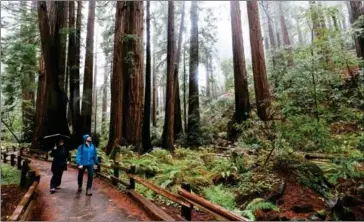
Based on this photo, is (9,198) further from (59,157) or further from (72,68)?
(72,68)

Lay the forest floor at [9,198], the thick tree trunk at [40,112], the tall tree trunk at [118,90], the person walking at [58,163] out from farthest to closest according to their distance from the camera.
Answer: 1. the thick tree trunk at [40,112]
2. the tall tree trunk at [118,90]
3. the person walking at [58,163]
4. the forest floor at [9,198]

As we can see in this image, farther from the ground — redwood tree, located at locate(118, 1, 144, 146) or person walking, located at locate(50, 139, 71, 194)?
redwood tree, located at locate(118, 1, 144, 146)

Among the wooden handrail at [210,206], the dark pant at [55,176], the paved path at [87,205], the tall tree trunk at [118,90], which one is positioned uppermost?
the tall tree trunk at [118,90]

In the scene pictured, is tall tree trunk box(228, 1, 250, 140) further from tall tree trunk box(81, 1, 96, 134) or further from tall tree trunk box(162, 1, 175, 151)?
tall tree trunk box(81, 1, 96, 134)

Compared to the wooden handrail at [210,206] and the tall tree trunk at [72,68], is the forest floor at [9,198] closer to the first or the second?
the wooden handrail at [210,206]

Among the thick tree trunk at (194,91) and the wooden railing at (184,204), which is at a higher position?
the thick tree trunk at (194,91)

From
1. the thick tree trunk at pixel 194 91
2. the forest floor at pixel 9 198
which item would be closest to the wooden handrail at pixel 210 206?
the forest floor at pixel 9 198

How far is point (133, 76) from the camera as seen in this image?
14.6 m

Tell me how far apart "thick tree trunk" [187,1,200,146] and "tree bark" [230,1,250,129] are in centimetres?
362

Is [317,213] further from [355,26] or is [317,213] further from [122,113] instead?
[355,26]

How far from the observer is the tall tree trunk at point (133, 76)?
14484 mm

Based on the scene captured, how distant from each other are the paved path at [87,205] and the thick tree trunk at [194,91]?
30.5 feet

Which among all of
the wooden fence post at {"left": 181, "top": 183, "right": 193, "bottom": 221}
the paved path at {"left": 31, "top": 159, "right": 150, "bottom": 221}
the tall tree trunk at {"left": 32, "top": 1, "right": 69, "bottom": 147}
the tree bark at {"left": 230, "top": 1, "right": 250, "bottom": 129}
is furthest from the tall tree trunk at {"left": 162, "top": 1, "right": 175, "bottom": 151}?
the wooden fence post at {"left": 181, "top": 183, "right": 193, "bottom": 221}

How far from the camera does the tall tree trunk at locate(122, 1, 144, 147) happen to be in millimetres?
14484
